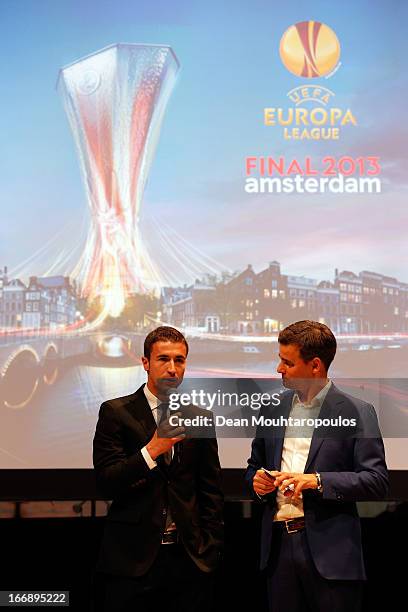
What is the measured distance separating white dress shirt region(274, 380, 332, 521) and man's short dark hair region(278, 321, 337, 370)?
0.36ft

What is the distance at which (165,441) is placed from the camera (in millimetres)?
1971

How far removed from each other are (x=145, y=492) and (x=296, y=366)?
608 millimetres

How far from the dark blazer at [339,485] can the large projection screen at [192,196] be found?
107 cm

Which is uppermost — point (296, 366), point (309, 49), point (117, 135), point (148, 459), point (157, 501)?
point (309, 49)

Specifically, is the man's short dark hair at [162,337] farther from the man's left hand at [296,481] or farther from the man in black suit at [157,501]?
the man's left hand at [296,481]

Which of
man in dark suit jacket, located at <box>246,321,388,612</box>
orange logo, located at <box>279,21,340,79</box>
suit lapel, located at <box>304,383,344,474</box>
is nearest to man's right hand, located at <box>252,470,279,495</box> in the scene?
man in dark suit jacket, located at <box>246,321,388,612</box>

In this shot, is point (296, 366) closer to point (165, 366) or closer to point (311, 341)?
point (311, 341)

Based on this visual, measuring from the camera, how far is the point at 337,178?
3098mm

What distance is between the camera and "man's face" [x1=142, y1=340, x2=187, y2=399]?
205cm

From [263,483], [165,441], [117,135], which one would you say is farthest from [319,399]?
[117,135]

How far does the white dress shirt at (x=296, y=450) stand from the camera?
199cm

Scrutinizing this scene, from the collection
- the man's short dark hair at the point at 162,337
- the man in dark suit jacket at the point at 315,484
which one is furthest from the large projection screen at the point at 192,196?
the man in dark suit jacket at the point at 315,484

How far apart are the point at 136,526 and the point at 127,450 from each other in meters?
0.23

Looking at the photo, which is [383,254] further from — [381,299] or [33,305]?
[33,305]
